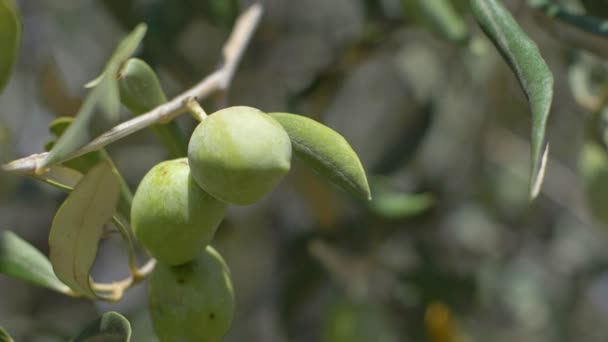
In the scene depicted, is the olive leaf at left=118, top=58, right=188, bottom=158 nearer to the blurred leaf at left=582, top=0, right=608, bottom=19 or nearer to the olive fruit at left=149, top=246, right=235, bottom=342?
the olive fruit at left=149, top=246, right=235, bottom=342

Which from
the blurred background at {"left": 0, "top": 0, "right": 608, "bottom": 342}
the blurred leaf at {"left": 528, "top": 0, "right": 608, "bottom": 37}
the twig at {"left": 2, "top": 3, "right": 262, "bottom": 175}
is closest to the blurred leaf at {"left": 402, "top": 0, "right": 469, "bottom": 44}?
the blurred background at {"left": 0, "top": 0, "right": 608, "bottom": 342}

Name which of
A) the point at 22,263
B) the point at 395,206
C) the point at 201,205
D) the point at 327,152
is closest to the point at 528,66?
the point at 327,152

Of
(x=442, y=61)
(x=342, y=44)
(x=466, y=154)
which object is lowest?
(x=466, y=154)

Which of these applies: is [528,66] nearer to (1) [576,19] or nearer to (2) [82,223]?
(1) [576,19]

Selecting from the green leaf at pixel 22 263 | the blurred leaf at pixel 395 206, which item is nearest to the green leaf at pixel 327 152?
the green leaf at pixel 22 263

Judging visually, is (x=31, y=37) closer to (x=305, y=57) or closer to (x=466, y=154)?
(x=305, y=57)

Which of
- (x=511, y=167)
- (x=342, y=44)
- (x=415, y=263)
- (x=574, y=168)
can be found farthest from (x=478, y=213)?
(x=342, y=44)
